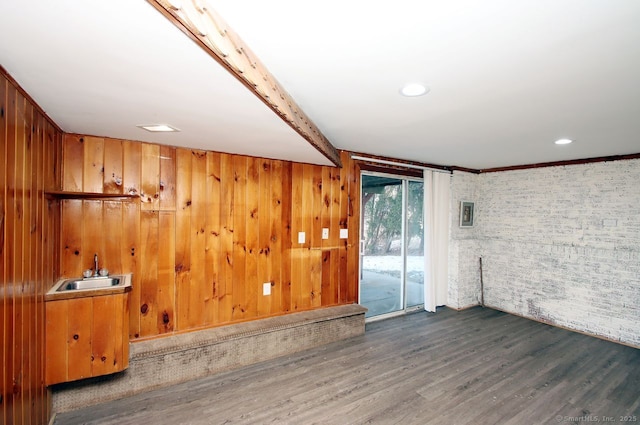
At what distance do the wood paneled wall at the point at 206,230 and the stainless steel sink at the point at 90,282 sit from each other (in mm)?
110

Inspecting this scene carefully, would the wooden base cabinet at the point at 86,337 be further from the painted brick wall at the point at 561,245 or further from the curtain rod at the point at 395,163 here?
the painted brick wall at the point at 561,245

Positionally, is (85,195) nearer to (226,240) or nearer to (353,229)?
(226,240)

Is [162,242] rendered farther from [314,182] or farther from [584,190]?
[584,190]

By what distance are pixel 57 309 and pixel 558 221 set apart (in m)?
5.86

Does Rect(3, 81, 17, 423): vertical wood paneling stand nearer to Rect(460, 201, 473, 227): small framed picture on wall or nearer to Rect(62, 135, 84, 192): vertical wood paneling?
Rect(62, 135, 84, 192): vertical wood paneling

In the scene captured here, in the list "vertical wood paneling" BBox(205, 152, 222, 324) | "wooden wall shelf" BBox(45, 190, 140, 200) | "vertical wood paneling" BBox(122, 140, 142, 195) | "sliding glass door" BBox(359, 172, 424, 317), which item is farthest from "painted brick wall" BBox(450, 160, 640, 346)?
"wooden wall shelf" BBox(45, 190, 140, 200)

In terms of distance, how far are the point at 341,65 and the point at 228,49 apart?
656 mm

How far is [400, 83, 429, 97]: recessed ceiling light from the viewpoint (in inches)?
72.0

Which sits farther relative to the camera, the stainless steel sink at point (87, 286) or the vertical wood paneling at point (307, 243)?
the vertical wood paneling at point (307, 243)

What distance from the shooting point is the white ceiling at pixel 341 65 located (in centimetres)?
110

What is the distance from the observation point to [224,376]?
2873 millimetres

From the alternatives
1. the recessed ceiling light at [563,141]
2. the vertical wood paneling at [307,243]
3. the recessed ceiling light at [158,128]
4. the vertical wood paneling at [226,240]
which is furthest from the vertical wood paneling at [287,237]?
the recessed ceiling light at [563,141]

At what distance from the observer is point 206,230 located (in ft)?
10.2

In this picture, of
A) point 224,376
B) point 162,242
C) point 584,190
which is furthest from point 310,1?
point 584,190
